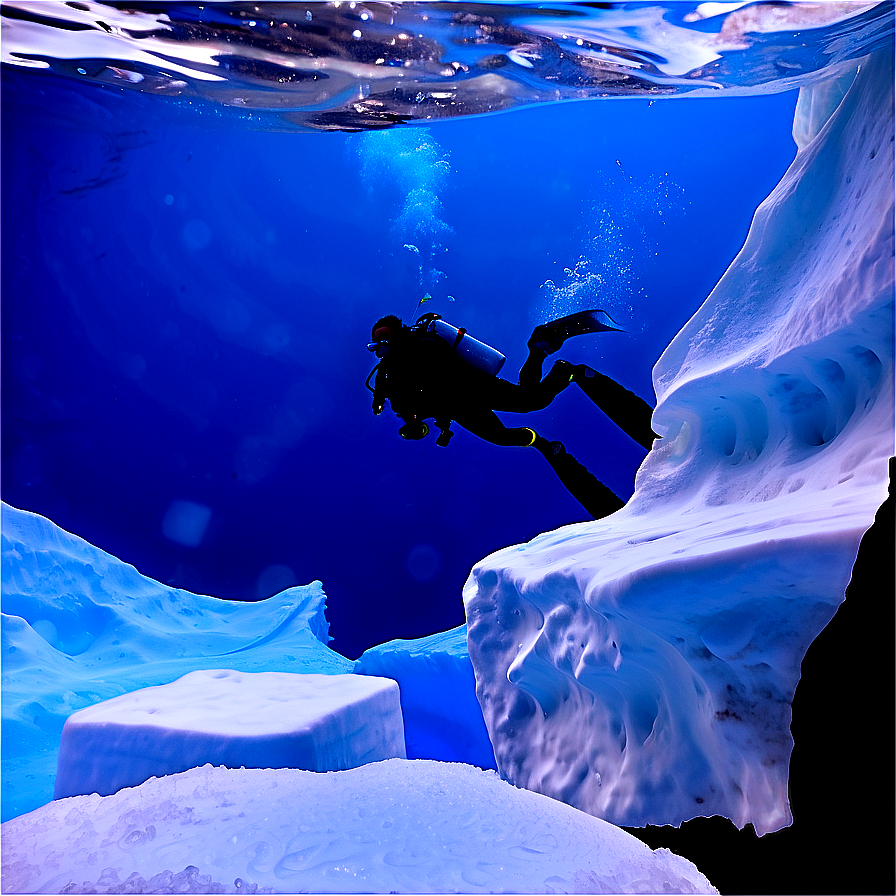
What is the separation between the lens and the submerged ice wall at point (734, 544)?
1.81 meters

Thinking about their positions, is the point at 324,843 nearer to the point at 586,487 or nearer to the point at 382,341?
the point at 586,487

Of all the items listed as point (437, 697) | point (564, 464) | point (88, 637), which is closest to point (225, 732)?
point (564, 464)

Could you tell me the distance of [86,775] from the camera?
3883 millimetres

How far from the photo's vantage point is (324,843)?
2156 millimetres

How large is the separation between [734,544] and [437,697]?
9999 mm

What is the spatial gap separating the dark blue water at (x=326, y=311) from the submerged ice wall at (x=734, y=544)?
10.5 m

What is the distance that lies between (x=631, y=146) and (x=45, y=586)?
19.6m

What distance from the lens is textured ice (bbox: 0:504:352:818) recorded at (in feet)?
23.8

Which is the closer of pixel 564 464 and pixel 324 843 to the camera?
pixel 324 843

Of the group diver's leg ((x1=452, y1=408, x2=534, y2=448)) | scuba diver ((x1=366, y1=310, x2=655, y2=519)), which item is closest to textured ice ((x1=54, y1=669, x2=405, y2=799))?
scuba diver ((x1=366, y1=310, x2=655, y2=519))

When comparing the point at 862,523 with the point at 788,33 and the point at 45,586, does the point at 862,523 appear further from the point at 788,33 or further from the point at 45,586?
the point at 45,586

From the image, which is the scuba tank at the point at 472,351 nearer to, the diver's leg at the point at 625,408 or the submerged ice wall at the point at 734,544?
the diver's leg at the point at 625,408

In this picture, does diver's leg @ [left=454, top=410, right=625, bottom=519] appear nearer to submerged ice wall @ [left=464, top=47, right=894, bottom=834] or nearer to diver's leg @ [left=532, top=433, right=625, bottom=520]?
diver's leg @ [left=532, top=433, right=625, bottom=520]

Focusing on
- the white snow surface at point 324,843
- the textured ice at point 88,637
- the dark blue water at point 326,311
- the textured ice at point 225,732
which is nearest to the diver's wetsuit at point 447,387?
the textured ice at point 225,732
